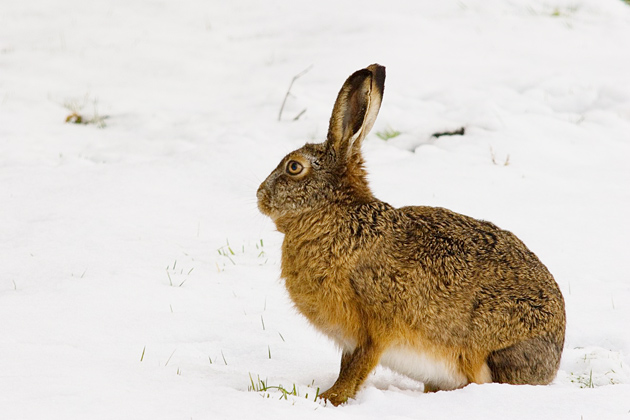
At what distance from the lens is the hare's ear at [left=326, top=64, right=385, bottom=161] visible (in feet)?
14.0

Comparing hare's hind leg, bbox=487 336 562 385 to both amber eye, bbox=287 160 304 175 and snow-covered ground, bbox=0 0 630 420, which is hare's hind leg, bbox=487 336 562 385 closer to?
snow-covered ground, bbox=0 0 630 420

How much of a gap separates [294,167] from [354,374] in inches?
47.1

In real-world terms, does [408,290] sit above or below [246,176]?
above

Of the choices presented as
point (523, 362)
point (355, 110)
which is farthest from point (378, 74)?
point (523, 362)

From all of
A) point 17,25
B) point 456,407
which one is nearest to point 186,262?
point 456,407

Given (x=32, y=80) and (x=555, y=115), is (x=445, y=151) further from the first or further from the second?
(x=32, y=80)

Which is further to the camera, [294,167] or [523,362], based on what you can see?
[294,167]

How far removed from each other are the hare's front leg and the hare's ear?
107cm

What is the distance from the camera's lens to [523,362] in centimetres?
416

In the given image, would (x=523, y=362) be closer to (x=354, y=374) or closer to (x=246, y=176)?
(x=354, y=374)

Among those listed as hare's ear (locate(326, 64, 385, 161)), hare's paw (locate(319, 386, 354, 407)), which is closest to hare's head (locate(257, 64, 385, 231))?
hare's ear (locate(326, 64, 385, 161))

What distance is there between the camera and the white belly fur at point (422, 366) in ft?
13.6

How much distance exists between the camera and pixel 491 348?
4176 mm

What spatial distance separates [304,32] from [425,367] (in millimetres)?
8259
